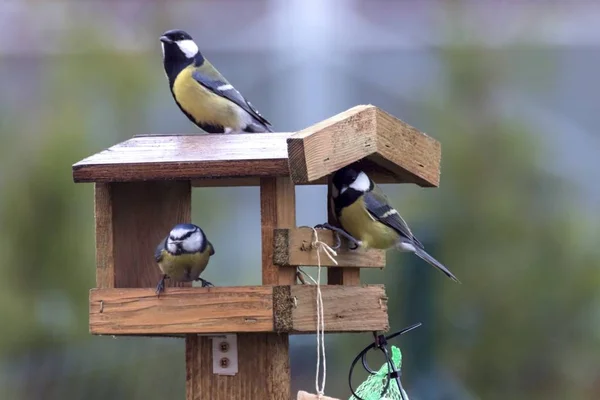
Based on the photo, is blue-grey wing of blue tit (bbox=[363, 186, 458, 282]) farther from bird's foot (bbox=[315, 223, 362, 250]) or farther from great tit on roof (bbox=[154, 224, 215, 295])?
great tit on roof (bbox=[154, 224, 215, 295])

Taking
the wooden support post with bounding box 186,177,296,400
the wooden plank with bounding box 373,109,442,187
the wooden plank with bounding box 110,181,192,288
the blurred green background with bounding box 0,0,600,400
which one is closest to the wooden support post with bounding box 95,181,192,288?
the wooden plank with bounding box 110,181,192,288

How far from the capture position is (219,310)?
1519 millimetres

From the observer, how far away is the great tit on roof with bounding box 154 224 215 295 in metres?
1.61

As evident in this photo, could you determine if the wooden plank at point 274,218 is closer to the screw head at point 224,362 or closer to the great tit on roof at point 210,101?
the screw head at point 224,362

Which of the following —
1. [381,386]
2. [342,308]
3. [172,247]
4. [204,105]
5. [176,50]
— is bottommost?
[381,386]

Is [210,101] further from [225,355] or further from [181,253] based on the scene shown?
[225,355]

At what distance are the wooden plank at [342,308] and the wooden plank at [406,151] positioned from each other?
0.22 meters

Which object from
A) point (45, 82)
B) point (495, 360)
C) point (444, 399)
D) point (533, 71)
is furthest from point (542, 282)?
point (45, 82)

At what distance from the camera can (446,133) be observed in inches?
109

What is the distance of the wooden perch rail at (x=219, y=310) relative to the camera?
1.50 meters

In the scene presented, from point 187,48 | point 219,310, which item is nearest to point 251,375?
point 219,310

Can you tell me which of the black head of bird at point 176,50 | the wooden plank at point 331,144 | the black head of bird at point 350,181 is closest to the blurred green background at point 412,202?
the black head of bird at point 176,50

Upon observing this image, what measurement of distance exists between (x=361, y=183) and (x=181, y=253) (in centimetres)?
35

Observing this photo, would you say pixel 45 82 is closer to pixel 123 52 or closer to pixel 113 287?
pixel 123 52
